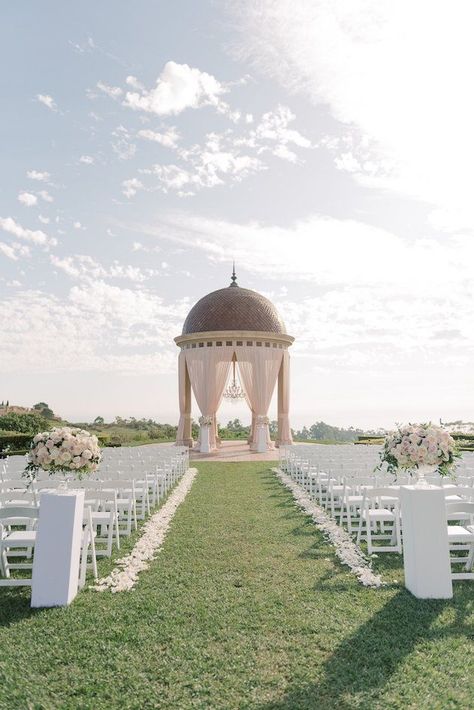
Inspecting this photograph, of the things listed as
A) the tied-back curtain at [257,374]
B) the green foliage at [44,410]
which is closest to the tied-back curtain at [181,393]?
the tied-back curtain at [257,374]

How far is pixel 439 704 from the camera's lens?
11.1 ft

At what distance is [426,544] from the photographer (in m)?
5.53

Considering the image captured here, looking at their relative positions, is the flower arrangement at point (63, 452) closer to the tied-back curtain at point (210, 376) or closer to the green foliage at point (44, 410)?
the tied-back curtain at point (210, 376)

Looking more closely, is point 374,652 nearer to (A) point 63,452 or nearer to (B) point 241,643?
(B) point 241,643

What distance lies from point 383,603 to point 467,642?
1.04 m

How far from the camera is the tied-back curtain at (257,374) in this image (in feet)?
86.5

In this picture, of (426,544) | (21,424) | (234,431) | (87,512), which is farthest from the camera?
(234,431)

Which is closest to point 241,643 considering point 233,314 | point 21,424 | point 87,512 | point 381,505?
point 87,512

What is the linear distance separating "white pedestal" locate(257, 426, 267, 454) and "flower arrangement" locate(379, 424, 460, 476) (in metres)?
19.6

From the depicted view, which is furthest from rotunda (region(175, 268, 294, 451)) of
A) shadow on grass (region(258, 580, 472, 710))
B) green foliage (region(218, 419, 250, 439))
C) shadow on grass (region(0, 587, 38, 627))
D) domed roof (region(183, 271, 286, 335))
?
shadow on grass (region(258, 580, 472, 710))

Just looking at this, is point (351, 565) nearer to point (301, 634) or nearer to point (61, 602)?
point (301, 634)

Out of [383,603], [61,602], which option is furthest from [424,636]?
[61,602]

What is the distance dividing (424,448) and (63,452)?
13.6 feet

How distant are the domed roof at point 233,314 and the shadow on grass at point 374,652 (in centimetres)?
2179
